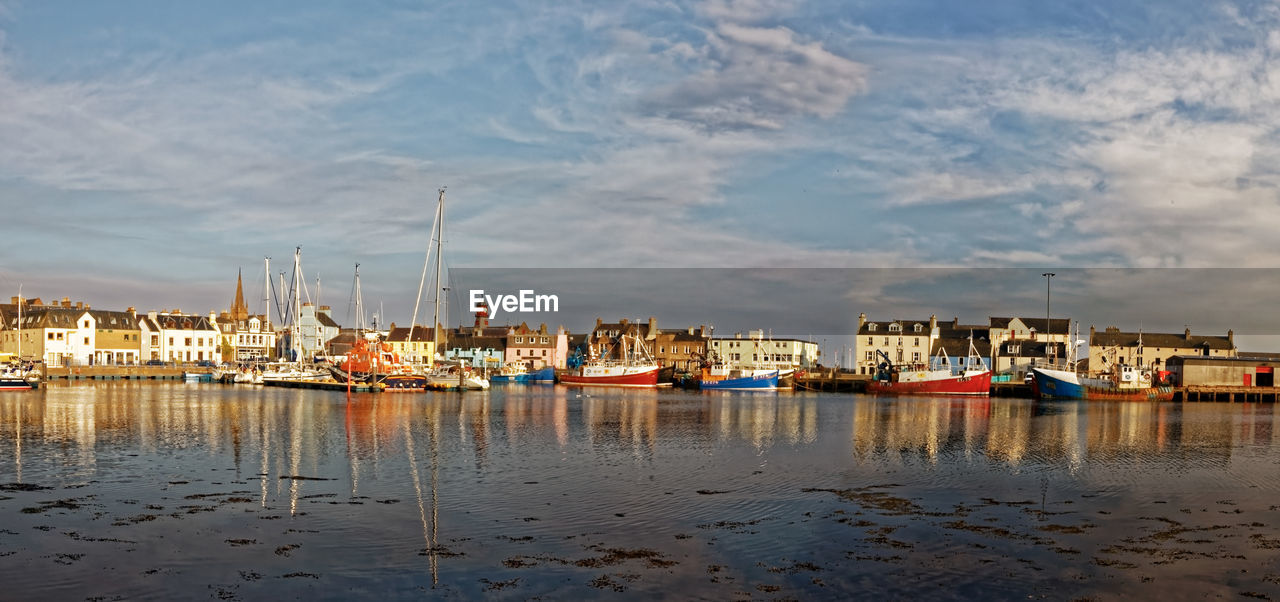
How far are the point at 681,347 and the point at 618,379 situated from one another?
3519cm

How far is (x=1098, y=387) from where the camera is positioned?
99688 mm

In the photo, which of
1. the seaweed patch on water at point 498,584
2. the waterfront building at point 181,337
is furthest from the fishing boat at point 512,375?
the seaweed patch on water at point 498,584

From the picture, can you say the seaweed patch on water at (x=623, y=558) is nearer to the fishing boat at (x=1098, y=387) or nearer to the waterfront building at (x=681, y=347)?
the fishing boat at (x=1098, y=387)

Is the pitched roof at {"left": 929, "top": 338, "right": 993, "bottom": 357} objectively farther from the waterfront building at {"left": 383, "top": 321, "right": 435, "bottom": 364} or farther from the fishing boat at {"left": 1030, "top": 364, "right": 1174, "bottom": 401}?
the waterfront building at {"left": 383, "top": 321, "right": 435, "bottom": 364}

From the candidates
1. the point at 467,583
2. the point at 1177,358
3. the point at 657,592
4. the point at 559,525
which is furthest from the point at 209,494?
the point at 1177,358

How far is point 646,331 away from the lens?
156875 millimetres

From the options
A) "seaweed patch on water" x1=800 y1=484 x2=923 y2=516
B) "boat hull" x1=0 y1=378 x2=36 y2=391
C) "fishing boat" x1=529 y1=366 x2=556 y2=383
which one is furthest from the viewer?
"fishing boat" x1=529 y1=366 x2=556 y2=383

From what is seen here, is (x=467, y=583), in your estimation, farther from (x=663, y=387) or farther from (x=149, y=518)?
(x=663, y=387)

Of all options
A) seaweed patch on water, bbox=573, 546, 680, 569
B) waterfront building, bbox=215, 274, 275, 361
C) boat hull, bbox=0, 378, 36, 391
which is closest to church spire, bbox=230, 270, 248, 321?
waterfront building, bbox=215, 274, 275, 361

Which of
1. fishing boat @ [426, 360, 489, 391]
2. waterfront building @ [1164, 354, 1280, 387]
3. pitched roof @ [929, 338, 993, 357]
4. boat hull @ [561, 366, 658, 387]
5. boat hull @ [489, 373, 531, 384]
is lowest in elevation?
boat hull @ [489, 373, 531, 384]

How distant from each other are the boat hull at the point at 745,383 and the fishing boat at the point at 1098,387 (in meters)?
A: 29.0

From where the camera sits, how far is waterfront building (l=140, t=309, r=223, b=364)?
488ft

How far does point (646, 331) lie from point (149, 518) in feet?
441

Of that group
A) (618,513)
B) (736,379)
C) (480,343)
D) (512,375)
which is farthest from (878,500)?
(480,343)
